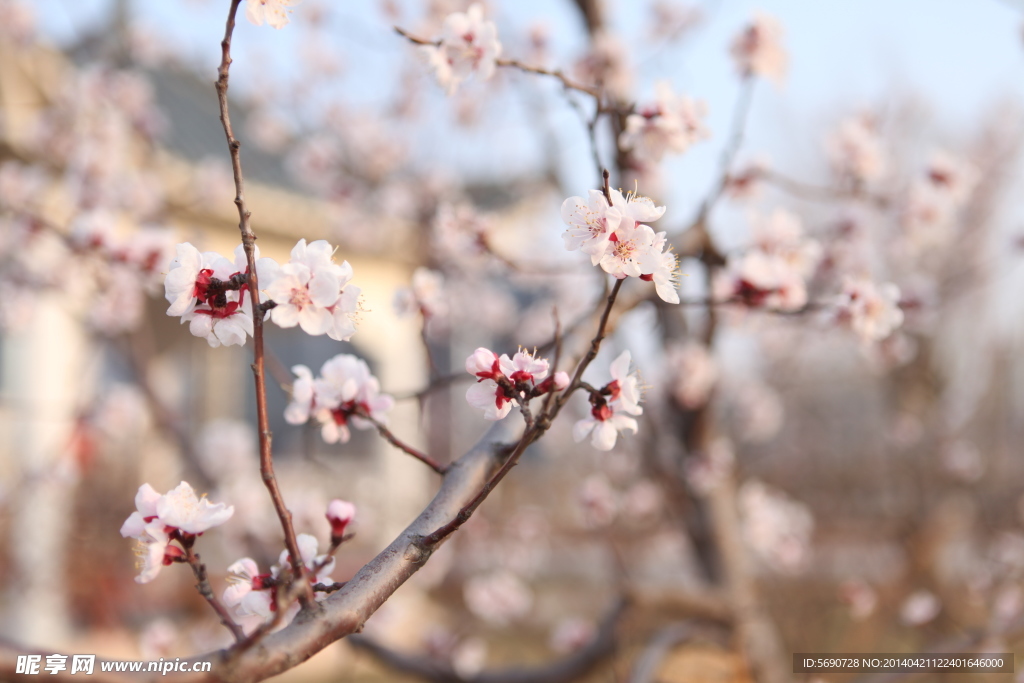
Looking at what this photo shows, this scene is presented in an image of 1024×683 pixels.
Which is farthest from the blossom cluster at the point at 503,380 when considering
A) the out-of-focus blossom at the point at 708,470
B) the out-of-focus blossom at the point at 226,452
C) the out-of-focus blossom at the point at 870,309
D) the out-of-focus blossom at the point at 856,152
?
the out-of-focus blossom at the point at 226,452

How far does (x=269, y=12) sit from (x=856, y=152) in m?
2.03

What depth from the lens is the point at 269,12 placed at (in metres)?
1.09

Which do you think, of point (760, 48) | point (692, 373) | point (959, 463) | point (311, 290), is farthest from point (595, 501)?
point (959, 463)

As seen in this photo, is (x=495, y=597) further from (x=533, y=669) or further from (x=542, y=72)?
(x=542, y=72)

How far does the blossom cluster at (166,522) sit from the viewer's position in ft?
2.88

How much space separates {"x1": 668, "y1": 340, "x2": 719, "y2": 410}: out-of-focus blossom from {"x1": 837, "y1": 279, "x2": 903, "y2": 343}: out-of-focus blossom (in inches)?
45.1

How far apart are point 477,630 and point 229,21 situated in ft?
22.6

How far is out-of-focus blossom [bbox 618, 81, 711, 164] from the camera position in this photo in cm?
163

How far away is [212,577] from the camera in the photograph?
7242 mm

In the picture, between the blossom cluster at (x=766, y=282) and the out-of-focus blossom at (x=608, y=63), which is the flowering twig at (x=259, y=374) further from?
the out-of-focus blossom at (x=608, y=63)

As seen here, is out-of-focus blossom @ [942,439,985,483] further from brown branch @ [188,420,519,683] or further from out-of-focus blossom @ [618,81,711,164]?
brown branch @ [188,420,519,683]

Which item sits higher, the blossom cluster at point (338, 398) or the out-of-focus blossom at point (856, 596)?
the blossom cluster at point (338, 398)

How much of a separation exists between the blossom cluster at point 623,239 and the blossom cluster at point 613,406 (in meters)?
0.15

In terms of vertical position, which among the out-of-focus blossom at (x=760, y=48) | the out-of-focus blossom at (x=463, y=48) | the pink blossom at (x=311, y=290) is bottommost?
the pink blossom at (x=311, y=290)
